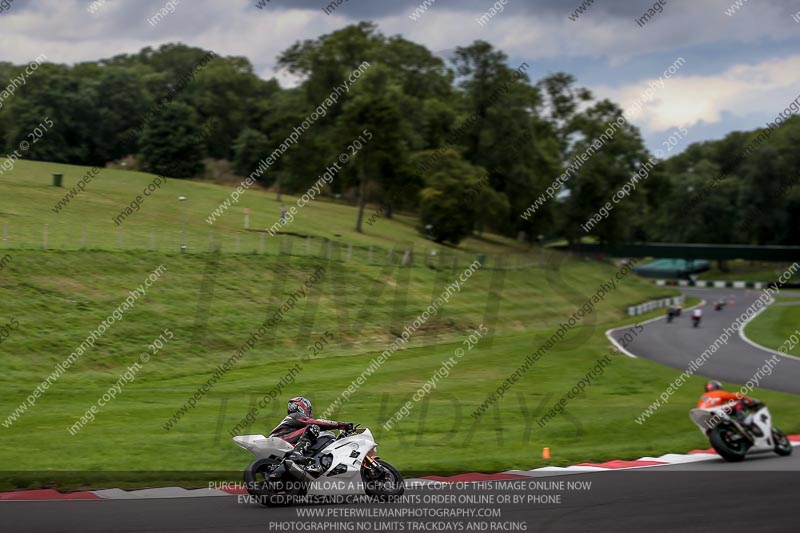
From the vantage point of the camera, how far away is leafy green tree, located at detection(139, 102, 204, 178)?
7656 cm

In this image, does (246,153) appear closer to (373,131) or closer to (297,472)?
(373,131)

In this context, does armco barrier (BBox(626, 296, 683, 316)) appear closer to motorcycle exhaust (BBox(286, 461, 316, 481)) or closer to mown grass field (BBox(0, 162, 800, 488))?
mown grass field (BBox(0, 162, 800, 488))

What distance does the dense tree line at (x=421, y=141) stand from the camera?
73.0m

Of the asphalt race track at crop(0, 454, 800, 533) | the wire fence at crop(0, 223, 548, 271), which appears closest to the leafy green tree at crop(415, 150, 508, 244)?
the wire fence at crop(0, 223, 548, 271)

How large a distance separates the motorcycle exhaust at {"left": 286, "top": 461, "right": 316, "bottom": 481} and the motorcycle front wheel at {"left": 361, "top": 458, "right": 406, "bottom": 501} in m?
0.81

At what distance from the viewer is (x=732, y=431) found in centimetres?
1505

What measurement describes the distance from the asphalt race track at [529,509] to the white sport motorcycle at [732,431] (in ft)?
2.46

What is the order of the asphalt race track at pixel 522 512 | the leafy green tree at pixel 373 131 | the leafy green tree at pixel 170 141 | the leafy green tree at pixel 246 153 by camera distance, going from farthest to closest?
1. the leafy green tree at pixel 246 153
2. the leafy green tree at pixel 170 141
3. the leafy green tree at pixel 373 131
4. the asphalt race track at pixel 522 512

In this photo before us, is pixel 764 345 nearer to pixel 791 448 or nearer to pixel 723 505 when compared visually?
pixel 791 448

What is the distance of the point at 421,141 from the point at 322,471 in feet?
267

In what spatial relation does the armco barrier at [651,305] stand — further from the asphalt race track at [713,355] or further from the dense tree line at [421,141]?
the dense tree line at [421,141]

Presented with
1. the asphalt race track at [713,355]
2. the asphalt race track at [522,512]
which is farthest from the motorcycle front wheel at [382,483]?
the asphalt race track at [713,355]

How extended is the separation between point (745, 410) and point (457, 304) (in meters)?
27.5

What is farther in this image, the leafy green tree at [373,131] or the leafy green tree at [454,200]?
the leafy green tree at [454,200]
